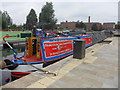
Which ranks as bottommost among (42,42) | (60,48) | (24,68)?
(24,68)

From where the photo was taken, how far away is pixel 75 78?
10.8 feet

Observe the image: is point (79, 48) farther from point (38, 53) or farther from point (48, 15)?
point (48, 15)

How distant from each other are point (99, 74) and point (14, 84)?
107 inches

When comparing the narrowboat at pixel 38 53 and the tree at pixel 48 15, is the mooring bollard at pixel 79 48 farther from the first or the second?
the tree at pixel 48 15

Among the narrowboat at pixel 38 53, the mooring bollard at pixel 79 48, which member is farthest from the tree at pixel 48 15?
the mooring bollard at pixel 79 48

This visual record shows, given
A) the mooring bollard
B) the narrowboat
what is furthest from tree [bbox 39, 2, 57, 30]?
the mooring bollard

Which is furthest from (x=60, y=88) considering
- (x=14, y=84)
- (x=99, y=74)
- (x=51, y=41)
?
(x=51, y=41)

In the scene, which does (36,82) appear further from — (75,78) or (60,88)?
(75,78)

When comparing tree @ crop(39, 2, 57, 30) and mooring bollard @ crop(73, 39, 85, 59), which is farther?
tree @ crop(39, 2, 57, 30)

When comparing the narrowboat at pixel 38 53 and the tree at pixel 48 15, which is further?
the tree at pixel 48 15

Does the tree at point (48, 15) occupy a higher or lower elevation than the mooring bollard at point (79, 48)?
higher

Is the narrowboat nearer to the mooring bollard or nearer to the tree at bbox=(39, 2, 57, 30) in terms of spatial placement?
the mooring bollard

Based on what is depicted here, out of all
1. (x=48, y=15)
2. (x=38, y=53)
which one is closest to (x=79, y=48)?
(x=38, y=53)

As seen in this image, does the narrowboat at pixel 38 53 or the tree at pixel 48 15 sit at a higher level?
the tree at pixel 48 15
